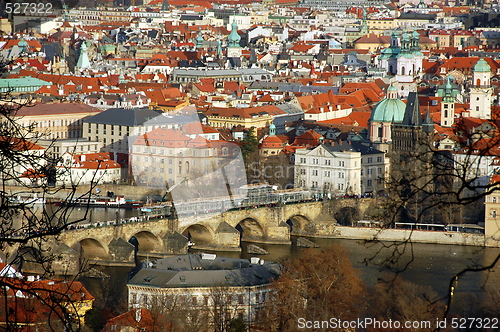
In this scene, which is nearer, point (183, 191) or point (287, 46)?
point (183, 191)

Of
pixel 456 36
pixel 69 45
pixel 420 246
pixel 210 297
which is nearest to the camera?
pixel 210 297

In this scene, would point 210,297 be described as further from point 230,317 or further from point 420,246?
point 420,246

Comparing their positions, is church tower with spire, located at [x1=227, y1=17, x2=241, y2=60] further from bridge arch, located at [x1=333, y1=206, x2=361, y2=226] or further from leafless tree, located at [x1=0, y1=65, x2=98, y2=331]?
leafless tree, located at [x1=0, y1=65, x2=98, y2=331]

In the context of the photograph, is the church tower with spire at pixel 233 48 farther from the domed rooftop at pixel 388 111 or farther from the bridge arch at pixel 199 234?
the bridge arch at pixel 199 234

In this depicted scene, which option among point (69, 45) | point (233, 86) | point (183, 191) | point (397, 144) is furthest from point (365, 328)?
point (69, 45)

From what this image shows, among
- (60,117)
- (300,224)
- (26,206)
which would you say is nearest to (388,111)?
(300,224)

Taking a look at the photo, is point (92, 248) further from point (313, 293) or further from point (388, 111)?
point (388, 111)
